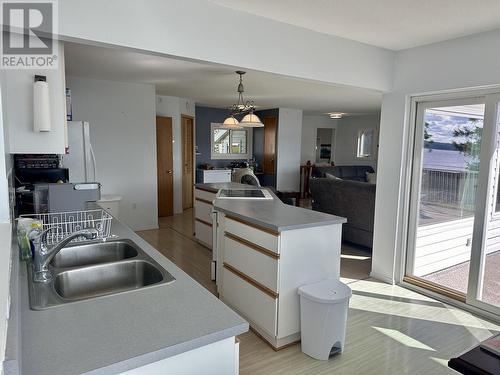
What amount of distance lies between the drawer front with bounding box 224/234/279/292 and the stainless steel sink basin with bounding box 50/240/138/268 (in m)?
1.02

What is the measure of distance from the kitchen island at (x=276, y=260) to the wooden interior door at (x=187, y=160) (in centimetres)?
474

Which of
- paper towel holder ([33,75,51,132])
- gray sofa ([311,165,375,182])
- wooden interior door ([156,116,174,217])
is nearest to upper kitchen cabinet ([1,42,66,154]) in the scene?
paper towel holder ([33,75,51,132])

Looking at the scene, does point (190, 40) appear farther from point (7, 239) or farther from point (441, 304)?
point (441, 304)

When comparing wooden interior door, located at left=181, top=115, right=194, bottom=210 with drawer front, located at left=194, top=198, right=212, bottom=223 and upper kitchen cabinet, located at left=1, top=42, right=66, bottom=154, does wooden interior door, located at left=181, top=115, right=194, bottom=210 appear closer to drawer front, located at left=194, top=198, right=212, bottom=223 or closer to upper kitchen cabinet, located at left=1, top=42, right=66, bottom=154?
drawer front, located at left=194, top=198, right=212, bottom=223

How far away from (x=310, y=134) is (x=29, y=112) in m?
9.01

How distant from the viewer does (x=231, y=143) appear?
383 inches

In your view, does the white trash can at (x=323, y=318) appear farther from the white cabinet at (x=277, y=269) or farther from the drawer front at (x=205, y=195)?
the drawer front at (x=205, y=195)

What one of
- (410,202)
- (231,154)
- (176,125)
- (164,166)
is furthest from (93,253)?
(231,154)

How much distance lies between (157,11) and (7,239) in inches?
67.0

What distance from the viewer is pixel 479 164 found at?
3.09 m

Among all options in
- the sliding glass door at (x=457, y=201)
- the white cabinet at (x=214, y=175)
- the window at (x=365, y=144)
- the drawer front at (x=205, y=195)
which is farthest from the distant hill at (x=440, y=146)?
the window at (x=365, y=144)

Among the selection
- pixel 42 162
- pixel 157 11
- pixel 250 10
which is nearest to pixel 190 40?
pixel 157 11

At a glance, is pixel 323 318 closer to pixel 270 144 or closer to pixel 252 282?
pixel 252 282

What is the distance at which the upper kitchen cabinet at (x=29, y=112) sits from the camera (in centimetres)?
205
